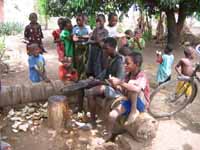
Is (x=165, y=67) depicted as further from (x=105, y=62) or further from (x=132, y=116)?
(x=132, y=116)

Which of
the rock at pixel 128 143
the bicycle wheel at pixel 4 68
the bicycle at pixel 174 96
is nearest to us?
the rock at pixel 128 143

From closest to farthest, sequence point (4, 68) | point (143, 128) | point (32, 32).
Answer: point (143, 128), point (32, 32), point (4, 68)

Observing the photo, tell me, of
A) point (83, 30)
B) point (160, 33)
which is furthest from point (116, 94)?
point (160, 33)

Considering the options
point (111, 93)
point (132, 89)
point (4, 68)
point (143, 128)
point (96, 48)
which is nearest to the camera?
point (132, 89)

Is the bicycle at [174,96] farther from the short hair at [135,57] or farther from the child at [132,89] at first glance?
the short hair at [135,57]

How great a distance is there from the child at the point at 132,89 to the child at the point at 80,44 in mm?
2041

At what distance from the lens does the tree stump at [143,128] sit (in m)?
4.44

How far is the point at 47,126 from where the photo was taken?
5.49 m

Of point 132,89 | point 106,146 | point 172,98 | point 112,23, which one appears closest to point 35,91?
point 106,146

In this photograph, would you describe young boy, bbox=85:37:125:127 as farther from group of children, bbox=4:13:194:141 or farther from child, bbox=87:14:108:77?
child, bbox=87:14:108:77

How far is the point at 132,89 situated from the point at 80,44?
255 centimetres

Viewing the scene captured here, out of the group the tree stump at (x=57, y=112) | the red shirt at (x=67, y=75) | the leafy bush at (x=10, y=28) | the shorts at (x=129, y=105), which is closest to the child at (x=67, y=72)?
the red shirt at (x=67, y=75)

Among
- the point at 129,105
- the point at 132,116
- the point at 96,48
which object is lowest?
the point at 132,116

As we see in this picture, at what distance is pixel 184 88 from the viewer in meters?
5.85
